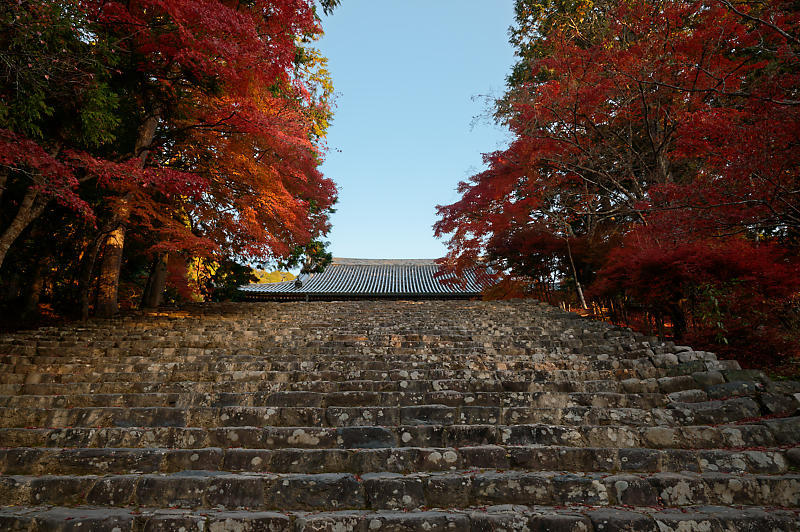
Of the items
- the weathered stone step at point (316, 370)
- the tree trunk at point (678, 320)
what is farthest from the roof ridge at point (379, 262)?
the weathered stone step at point (316, 370)

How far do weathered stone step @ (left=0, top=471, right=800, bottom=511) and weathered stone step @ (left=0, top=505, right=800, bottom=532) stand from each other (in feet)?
0.51

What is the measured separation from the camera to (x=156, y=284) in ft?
41.0

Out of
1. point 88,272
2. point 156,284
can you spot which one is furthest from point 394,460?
point 156,284

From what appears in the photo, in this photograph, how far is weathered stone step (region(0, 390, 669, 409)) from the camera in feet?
12.4

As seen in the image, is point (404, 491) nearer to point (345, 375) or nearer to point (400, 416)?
point (400, 416)

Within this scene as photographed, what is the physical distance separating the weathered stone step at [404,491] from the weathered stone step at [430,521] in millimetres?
157

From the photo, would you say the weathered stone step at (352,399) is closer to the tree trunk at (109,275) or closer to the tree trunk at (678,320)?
the tree trunk at (678,320)

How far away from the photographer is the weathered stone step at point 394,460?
279 cm

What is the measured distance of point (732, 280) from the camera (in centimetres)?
627

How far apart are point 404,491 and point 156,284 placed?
1286cm

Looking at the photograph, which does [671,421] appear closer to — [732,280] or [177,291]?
[732,280]

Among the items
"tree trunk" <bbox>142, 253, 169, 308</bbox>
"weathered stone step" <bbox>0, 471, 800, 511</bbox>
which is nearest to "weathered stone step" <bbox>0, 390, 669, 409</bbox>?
"weathered stone step" <bbox>0, 471, 800, 511</bbox>

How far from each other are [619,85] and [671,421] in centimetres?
835

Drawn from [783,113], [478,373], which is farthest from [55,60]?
[783,113]
